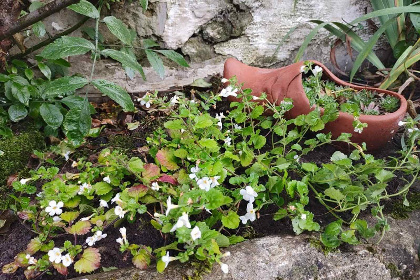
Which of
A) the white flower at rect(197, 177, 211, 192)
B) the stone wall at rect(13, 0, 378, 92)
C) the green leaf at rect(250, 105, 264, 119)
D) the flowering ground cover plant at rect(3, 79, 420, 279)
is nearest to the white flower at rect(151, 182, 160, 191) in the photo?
the flowering ground cover plant at rect(3, 79, 420, 279)

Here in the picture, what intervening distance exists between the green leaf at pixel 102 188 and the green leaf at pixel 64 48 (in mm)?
499

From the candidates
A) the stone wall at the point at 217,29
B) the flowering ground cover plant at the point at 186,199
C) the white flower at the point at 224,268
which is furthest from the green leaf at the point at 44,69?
the white flower at the point at 224,268

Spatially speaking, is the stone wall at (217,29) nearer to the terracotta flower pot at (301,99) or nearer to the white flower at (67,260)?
the terracotta flower pot at (301,99)

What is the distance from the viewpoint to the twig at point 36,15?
5.08 feet

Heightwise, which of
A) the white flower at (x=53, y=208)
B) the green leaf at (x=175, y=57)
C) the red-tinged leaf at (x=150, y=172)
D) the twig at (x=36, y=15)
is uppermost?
the twig at (x=36, y=15)

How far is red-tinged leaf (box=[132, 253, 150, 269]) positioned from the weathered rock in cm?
2

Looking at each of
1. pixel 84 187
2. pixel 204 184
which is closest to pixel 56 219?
pixel 84 187

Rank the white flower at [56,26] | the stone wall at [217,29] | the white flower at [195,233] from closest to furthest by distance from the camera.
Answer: the white flower at [195,233] → the white flower at [56,26] → the stone wall at [217,29]

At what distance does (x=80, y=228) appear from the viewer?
120 centimetres

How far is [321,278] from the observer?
114cm

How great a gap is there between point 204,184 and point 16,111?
0.97 meters

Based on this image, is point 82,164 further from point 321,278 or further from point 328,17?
point 328,17

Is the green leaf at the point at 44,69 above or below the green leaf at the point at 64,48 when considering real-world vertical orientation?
below

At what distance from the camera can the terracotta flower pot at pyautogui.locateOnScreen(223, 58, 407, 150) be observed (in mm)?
1604
